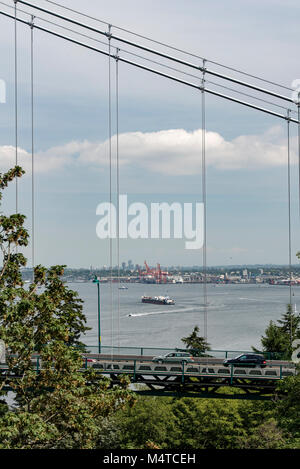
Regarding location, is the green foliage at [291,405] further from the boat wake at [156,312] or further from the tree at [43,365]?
the boat wake at [156,312]

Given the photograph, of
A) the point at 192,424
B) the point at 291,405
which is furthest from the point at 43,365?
the point at 192,424

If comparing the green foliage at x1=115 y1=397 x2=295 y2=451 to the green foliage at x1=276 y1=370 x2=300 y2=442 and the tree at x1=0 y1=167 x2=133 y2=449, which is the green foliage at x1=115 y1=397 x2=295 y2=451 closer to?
the green foliage at x1=276 y1=370 x2=300 y2=442

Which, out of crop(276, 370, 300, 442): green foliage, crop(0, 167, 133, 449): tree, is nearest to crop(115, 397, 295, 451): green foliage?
crop(276, 370, 300, 442): green foliage

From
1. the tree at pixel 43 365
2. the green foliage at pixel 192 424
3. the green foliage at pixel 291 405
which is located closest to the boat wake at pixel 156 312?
the green foliage at pixel 192 424

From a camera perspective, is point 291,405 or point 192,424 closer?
point 291,405

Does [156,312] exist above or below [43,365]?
below

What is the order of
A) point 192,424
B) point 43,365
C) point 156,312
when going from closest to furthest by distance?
1. point 43,365
2. point 192,424
3. point 156,312

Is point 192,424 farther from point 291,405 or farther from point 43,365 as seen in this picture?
point 43,365
